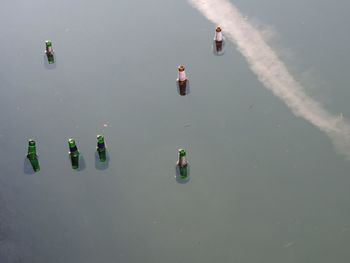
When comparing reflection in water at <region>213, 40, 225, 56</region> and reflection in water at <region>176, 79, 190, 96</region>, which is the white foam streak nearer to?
reflection in water at <region>213, 40, 225, 56</region>

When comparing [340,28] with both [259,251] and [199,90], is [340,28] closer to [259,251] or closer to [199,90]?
[199,90]

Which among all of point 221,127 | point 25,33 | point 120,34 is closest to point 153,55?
point 120,34

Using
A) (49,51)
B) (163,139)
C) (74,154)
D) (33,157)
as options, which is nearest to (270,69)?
(163,139)

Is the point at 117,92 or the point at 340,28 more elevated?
the point at 340,28

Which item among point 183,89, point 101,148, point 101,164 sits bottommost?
point 101,164

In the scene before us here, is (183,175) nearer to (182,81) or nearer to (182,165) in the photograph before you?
(182,165)

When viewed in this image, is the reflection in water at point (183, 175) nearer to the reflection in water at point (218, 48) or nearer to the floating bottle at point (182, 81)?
the floating bottle at point (182, 81)
